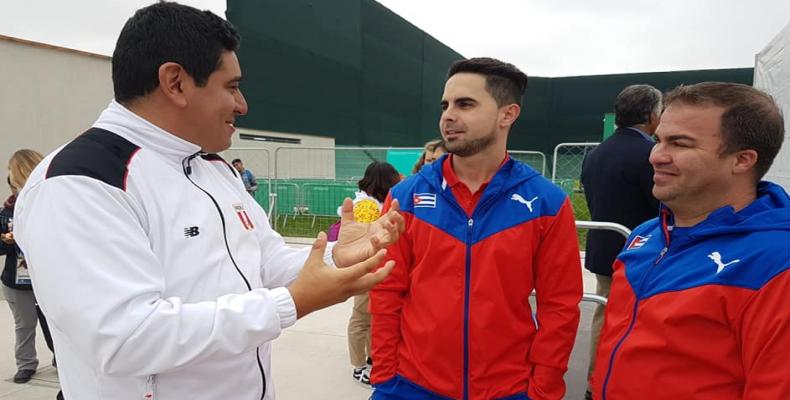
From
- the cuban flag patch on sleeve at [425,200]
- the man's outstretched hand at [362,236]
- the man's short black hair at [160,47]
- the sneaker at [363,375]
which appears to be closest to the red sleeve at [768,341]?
the man's outstretched hand at [362,236]

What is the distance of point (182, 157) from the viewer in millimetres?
1312

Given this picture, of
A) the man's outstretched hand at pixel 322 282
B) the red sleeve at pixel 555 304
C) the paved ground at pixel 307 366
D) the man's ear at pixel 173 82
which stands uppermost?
the man's ear at pixel 173 82

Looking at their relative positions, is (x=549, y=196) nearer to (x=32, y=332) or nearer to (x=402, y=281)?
(x=402, y=281)

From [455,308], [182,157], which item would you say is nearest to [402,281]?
[455,308]

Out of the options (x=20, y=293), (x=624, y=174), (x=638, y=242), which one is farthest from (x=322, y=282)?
(x=20, y=293)

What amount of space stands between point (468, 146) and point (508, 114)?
267mm

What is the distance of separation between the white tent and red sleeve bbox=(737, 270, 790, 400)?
9.45 feet

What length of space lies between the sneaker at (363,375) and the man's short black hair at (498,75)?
2530 millimetres

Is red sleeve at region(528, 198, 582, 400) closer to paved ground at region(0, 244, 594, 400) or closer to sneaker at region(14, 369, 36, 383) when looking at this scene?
paved ground at region(0, 244, 594, 400)

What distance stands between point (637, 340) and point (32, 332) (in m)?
4.35

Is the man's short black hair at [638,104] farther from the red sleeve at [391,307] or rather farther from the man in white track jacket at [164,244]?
the man in white track jacket at [164,244]

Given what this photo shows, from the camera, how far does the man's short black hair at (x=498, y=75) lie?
196 cm

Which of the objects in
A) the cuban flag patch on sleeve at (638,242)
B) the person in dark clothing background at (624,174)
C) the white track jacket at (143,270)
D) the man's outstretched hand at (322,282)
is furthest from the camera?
the person in dark clothing background at (624,174)

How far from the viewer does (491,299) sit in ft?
5.84
